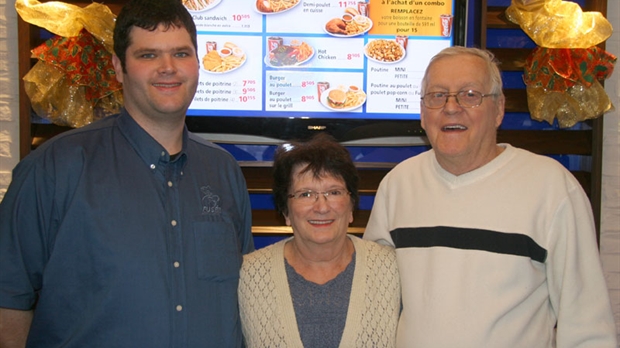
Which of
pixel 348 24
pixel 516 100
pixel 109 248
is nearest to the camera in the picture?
pixel 109 248

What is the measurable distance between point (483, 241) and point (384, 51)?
1.48 metres

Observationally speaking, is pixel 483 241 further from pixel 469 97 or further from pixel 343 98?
pixel 343 98

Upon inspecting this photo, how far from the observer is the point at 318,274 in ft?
6.59

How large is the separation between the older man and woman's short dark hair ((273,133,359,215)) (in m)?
0.24

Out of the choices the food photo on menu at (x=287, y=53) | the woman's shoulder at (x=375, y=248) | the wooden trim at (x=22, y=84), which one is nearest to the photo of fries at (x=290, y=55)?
the food photo on menu at (x=287, y=53)

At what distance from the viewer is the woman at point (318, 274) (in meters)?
1.91

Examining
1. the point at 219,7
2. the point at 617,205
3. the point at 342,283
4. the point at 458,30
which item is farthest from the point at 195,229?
the point at 617,205

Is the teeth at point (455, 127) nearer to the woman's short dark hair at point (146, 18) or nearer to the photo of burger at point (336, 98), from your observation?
the woman's short dark hair at point (146, 18)

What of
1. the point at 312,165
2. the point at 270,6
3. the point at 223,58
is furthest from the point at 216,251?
the point at 270,6

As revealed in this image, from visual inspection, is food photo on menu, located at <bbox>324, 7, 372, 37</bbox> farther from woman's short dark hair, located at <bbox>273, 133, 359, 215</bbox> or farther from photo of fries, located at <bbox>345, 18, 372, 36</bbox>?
woman's short dark hair, located at <bbox>273, 133, 359, 215</bbox>

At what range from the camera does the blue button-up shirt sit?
169cm

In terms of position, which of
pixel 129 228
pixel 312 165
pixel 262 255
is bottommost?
pixel 262 255

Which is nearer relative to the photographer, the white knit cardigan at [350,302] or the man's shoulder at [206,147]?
the white knit cardigan at [350,302]

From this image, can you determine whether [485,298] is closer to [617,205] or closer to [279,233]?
[279,233]
